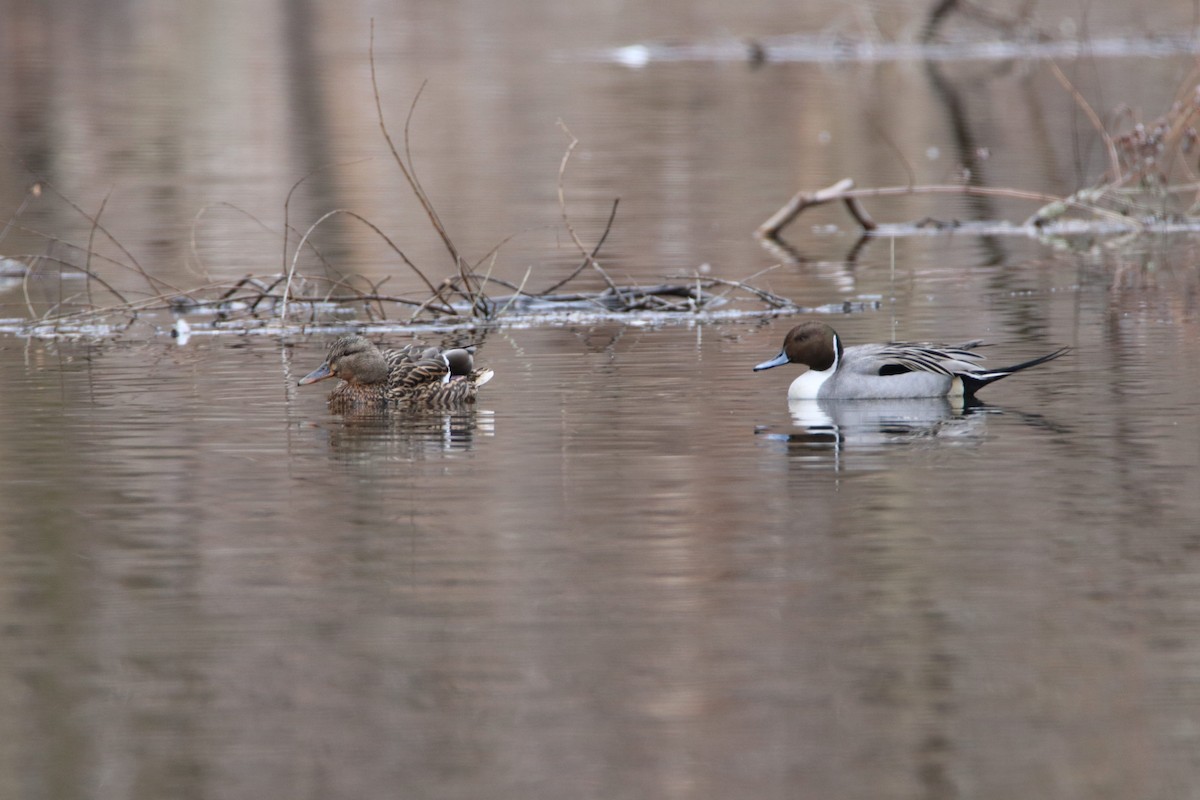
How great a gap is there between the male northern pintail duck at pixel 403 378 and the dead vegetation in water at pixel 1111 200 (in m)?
6.28

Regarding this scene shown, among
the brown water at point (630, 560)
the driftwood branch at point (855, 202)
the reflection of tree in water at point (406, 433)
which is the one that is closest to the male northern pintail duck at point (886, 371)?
the brown water at point (630, 560)

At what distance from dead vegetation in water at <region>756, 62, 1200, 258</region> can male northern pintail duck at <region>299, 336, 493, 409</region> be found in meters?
6.28

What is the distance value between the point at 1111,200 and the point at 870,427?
10728 millimetres

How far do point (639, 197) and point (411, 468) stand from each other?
1460 centimetres

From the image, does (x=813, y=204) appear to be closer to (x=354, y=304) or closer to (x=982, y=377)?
(x=354, y=304)

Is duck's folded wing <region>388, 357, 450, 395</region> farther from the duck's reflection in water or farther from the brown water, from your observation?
the duck's reflection in water

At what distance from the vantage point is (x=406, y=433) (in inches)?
414

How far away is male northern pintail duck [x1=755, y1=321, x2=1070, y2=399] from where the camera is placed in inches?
424

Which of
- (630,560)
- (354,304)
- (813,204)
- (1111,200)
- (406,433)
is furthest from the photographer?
(1111,200)

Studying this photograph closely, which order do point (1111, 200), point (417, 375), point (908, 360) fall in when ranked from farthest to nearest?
point (1111, 200)
point (417, 375)
point (908, 360)

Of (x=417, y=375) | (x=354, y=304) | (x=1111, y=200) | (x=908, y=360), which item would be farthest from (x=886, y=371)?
(x=1111, y=200)

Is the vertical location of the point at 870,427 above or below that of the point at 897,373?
below

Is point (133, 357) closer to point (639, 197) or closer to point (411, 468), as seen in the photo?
point (411, 468)

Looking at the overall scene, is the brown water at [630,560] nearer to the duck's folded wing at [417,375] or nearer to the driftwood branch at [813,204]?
the duck's folded wing at [417,375]
